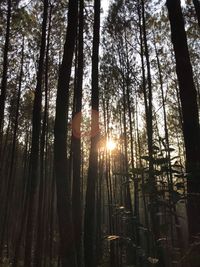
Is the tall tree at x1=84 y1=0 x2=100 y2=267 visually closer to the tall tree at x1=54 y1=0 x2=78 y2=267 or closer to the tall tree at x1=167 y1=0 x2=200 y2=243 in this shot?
the tall tree at x1=54 y1=0 x2=78 y2=267

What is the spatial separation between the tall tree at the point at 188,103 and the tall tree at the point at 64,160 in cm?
120

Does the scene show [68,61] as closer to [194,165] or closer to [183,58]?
[183,58]

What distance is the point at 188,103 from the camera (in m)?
3.46

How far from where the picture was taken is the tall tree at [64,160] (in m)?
3.12

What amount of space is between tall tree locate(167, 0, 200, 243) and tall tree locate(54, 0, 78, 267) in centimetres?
120

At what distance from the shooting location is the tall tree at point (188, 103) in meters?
2.85

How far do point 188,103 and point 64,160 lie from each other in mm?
1510

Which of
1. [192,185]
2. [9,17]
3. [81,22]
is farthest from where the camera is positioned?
[9,17]

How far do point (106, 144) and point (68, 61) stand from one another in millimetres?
12710

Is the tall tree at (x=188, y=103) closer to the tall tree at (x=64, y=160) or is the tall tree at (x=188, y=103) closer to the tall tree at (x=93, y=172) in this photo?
the tall tree at (x=64, y=160)

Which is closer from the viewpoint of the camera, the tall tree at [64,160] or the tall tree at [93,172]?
the tall tree at [64,160]

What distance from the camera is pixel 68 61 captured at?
13.1ft

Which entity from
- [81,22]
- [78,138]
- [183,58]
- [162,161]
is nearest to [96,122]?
[78,138]

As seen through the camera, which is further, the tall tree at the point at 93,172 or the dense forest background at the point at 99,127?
the tall tree at the point at 93,172
